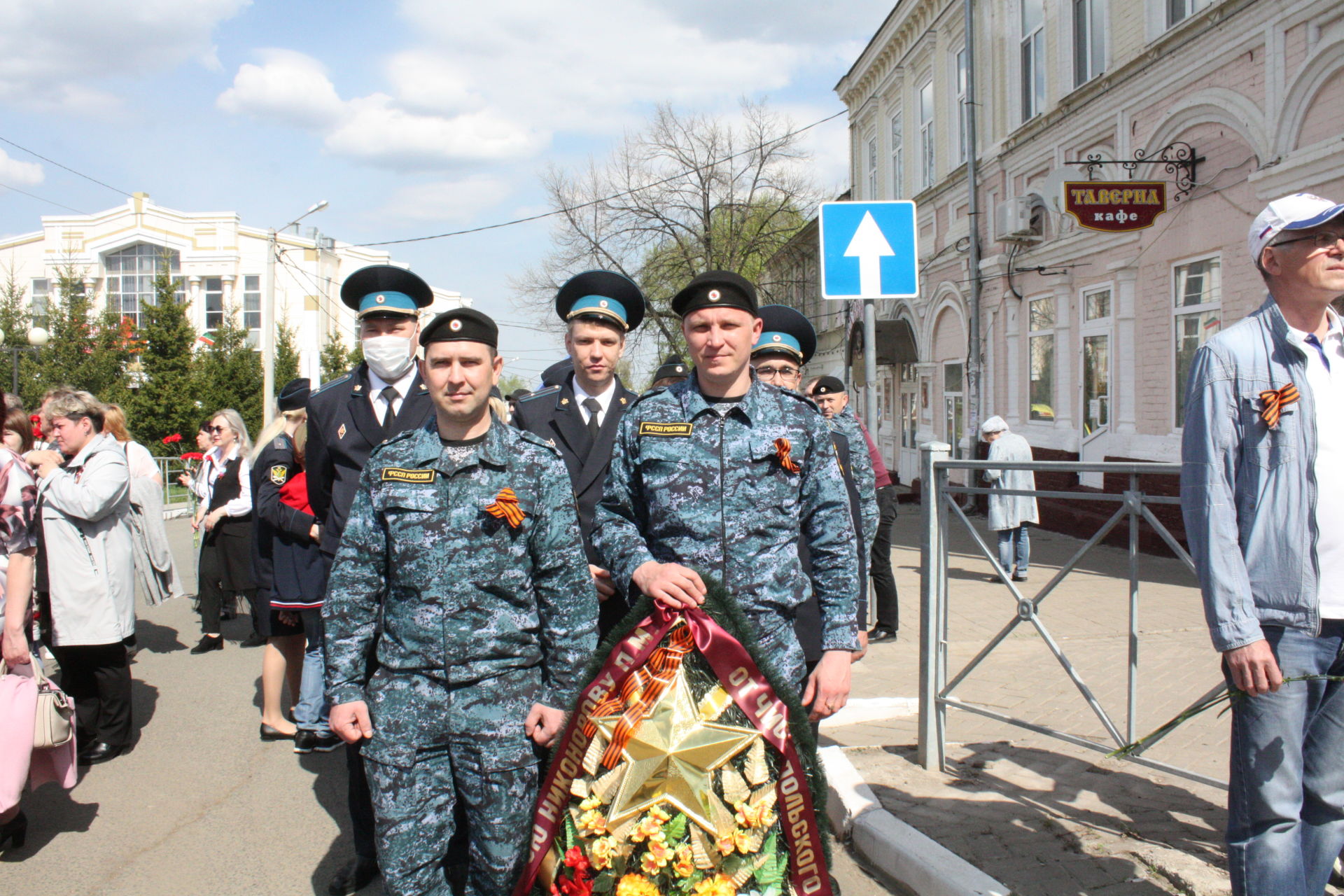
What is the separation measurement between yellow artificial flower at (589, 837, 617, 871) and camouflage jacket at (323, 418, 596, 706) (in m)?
0.44

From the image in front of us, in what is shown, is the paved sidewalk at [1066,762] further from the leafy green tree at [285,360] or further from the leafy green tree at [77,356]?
the leafy green tree at [285,360]

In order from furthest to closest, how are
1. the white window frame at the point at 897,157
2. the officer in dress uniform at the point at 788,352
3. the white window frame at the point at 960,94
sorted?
the white window frame at the point at 897,157 < the white window frame at the point at 960,94 < the officer in dress uniform at the point at 788,352

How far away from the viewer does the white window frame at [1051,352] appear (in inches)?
540

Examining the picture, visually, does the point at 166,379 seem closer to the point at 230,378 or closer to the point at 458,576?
the point at 230,378

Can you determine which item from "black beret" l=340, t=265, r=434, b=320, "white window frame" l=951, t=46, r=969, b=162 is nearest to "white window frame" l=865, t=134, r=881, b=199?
"white window frame" l=951, t=46, r=969, b=162

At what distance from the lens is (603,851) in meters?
2.29

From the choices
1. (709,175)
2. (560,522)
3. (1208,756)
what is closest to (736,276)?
(560,522)

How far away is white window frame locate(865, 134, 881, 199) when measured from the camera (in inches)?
921

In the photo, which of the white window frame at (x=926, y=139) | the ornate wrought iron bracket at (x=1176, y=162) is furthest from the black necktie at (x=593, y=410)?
the white window frame at (x=926, y=139)

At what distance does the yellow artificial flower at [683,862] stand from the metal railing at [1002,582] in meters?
1.93

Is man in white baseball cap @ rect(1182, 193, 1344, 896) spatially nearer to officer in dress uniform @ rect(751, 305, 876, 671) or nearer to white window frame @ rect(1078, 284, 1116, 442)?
officer in dress uniform @ rect(751, 305, 876, 671)

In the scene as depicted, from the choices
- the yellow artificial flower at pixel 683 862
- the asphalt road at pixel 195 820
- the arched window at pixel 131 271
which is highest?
the arched window at pixel 131 271

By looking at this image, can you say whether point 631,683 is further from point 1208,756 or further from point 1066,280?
point 1066,280

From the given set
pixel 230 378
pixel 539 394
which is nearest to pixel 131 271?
pixel 230 378
